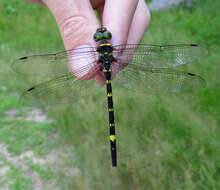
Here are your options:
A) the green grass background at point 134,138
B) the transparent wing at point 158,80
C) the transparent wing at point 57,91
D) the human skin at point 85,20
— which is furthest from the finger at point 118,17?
the green grass background at point 134,138

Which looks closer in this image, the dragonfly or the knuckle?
the knuckle

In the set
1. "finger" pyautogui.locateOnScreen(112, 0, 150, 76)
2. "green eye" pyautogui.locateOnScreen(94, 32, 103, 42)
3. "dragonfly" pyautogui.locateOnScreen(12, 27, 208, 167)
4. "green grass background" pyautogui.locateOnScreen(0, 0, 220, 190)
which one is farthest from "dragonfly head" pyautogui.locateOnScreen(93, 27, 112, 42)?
"green grass background" pyautogui.locateOnScreen(0, 0, 220, 190)

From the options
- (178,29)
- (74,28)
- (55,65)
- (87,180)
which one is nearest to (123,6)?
(74,28)

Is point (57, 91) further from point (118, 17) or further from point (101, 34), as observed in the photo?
point (118, 17)

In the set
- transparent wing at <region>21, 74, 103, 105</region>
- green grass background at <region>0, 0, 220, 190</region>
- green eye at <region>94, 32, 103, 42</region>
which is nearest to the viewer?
green eye at <region>94, 32, 103, 42</region>

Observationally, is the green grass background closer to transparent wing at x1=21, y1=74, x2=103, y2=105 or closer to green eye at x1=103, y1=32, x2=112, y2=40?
transparent wing at x1=21, y1=74, x2=103, y2=105

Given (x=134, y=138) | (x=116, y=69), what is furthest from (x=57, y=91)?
(x=134, y=138)
